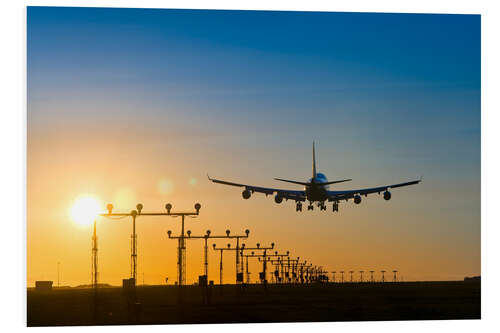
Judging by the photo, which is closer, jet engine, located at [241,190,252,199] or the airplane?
jet engine, located at [241,190,252,199]

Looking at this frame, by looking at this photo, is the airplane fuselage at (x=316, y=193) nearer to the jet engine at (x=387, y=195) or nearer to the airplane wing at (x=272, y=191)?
the airplane wing at (x=272, y=191)

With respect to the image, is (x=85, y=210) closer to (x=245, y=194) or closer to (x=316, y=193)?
(x=245, y=194)

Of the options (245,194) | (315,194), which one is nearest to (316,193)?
(315,194)

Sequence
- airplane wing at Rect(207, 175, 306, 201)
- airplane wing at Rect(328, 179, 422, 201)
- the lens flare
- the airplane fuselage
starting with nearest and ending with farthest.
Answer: the lens flare
airplane wing at Rect(207, 175, 306, 201)
airplane wing at Rect(328, 179, 422, 201)
the airplane fuselage

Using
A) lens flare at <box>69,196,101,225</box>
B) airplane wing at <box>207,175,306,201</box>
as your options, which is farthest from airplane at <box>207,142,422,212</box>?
lens flare at <box>69,196,101,225</box>

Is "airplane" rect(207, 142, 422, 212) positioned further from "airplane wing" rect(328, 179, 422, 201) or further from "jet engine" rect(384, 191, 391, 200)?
"jet engine" rect(384, 191, 391, 200)

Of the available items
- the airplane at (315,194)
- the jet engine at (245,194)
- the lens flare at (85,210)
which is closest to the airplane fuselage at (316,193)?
the airplane at (315,194)

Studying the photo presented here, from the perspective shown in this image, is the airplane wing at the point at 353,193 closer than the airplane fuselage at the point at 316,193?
Yes
